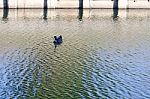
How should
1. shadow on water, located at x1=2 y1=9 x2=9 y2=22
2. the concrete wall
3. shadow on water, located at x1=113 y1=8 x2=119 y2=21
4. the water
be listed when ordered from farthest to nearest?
the concrete wall, shadow on water, located at x1=113 y1=8 x2=119 y2=21, shadow on water, located at x1=2 y1=9 x2=9 y2=22, the water

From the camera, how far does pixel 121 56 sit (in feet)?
164

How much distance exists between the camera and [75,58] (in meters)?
49.0

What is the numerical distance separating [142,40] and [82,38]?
34.5ft

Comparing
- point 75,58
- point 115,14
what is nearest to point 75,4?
point 115,14

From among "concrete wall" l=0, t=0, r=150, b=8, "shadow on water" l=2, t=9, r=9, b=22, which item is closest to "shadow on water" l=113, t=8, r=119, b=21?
"concrete wall" l=0, t=0, r=150, b=8

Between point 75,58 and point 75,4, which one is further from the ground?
point 75,4

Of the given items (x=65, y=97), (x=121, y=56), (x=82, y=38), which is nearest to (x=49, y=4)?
(x=82, y=38)

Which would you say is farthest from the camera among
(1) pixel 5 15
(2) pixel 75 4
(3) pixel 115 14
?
(2) pixel 75 4

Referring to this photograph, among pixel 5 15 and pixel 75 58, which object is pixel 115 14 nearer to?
pixel 5 15

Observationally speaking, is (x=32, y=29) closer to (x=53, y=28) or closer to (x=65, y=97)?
(x=53, y=28)

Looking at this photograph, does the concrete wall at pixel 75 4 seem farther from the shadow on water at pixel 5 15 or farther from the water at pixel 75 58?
the water at pixel 75 58

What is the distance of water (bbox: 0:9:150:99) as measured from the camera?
35906 millimetres

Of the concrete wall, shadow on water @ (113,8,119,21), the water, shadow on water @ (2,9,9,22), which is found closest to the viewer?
the water

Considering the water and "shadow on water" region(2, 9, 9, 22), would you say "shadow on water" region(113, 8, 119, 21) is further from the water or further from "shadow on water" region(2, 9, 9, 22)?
"shadow on water" region(2, 9, 9, 22)
